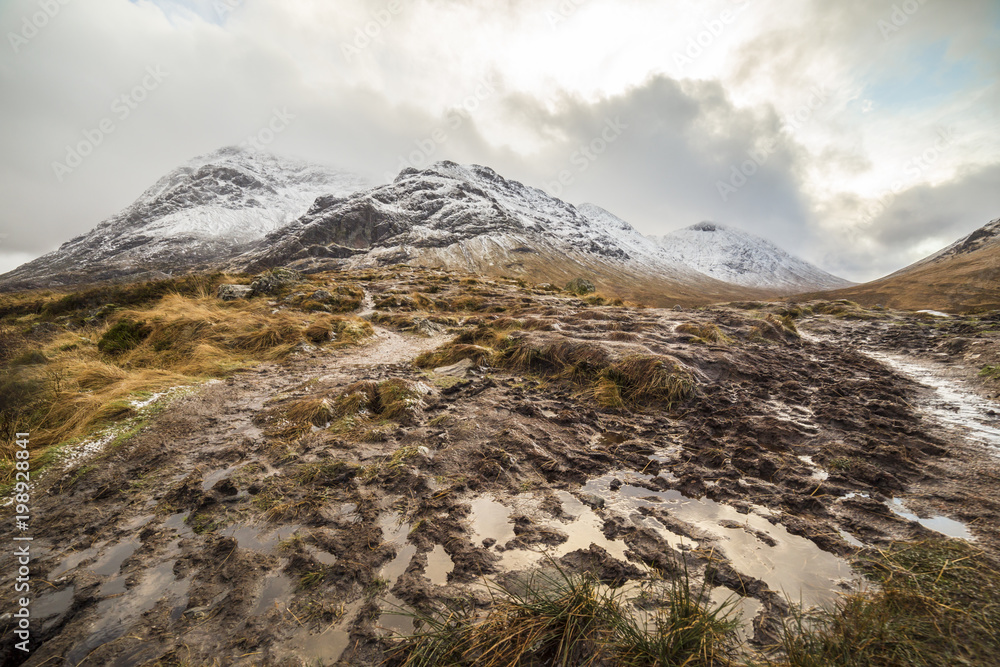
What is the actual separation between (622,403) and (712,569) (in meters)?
3.28

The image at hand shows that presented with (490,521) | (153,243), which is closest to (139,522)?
(490,521)

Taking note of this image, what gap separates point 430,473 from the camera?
12.0ft

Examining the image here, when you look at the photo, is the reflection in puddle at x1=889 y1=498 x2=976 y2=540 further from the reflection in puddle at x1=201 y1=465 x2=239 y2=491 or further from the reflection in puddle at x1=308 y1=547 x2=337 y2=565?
the reflection in puddle at x1=201 y1=465 x2=239 y2=491

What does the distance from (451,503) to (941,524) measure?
13.1 feet

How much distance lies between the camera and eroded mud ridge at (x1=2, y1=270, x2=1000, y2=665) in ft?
7.04

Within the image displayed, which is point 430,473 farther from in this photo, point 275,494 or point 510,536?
point 275,494

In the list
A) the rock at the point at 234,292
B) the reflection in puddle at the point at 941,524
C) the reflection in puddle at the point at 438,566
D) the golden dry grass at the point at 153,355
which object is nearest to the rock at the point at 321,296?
the golden dry grass at the point at 153,355

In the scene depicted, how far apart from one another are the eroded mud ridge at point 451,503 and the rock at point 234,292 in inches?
422

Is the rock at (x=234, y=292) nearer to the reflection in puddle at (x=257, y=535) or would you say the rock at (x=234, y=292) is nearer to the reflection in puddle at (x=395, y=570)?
the reflection in puddle at (x=257, y=535)

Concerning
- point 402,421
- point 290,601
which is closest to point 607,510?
point 290,601

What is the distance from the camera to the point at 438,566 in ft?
8.24

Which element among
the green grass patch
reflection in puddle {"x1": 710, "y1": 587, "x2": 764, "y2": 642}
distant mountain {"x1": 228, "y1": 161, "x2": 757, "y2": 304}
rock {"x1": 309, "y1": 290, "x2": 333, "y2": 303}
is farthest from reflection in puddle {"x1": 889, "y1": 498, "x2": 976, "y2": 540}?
distant mountain {"x1": 228, "y1": 161, "x2": 757, "y2": 304}

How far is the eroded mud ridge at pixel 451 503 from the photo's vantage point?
2.14 metres

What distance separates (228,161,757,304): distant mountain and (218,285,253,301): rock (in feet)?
214
